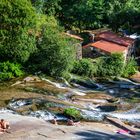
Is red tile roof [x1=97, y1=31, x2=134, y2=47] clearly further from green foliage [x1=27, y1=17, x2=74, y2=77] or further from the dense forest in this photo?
green foliage [x1=27, y1=17, x2=74, y2=77]

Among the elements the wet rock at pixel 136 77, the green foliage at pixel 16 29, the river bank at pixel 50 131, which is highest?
the green foliage at pixel 16 29

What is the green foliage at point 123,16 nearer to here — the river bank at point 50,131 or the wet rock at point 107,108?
the wet rock at point 107,108

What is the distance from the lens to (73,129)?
32.5 m

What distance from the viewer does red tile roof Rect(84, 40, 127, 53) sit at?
211 feet

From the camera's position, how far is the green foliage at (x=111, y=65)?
5903 cm

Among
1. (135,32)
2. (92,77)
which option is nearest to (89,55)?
(92,77)

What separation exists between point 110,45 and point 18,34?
19.7 metres

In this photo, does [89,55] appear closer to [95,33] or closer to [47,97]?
[95,33]

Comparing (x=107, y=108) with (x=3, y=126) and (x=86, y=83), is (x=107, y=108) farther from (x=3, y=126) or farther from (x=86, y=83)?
(x=3, y=126)

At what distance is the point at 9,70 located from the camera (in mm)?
50594

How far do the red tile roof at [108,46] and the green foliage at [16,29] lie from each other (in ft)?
49.1

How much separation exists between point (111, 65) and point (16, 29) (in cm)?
1489

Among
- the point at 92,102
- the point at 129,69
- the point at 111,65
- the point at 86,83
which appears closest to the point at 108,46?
the point at 129,69

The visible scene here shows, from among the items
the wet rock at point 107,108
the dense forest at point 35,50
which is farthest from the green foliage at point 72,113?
the dense forest at point 35,50
